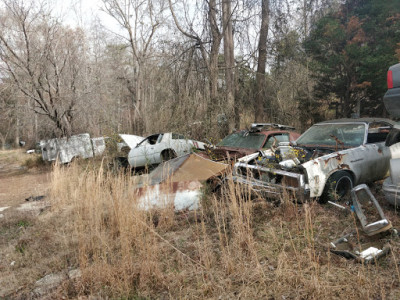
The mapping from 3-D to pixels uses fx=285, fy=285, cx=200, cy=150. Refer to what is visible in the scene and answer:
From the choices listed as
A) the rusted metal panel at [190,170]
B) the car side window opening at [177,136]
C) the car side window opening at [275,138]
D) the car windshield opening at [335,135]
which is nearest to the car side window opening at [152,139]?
the car side window opening at [177,136]

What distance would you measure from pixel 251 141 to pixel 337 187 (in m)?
2.39

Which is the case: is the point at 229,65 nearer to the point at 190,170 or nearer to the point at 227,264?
the point at 190,170

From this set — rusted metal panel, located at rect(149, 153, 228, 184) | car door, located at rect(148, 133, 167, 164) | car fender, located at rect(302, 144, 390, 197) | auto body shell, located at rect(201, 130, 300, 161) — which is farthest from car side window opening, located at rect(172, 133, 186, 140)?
car fender, located at rect(302, 144, 390, 197)

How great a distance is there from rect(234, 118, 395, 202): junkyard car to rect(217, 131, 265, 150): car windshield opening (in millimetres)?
801

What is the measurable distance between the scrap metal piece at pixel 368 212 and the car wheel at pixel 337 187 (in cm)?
52

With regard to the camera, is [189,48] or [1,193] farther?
[189,48]

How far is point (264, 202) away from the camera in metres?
4.53

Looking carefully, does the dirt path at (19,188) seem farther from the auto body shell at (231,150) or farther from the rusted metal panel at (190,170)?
the auto body shell at (231,150)

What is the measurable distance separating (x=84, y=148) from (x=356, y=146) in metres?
11.4

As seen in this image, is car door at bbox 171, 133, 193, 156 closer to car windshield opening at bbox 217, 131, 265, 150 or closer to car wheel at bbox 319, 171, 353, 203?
car windshield opening at bbox 217, 131, 265, 150

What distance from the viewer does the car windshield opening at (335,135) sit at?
5.34m

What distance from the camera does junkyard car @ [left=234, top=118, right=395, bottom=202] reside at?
454 cm

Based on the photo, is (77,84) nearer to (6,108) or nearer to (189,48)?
(6,108)

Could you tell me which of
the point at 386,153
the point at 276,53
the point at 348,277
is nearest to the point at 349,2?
the point at 276,53
